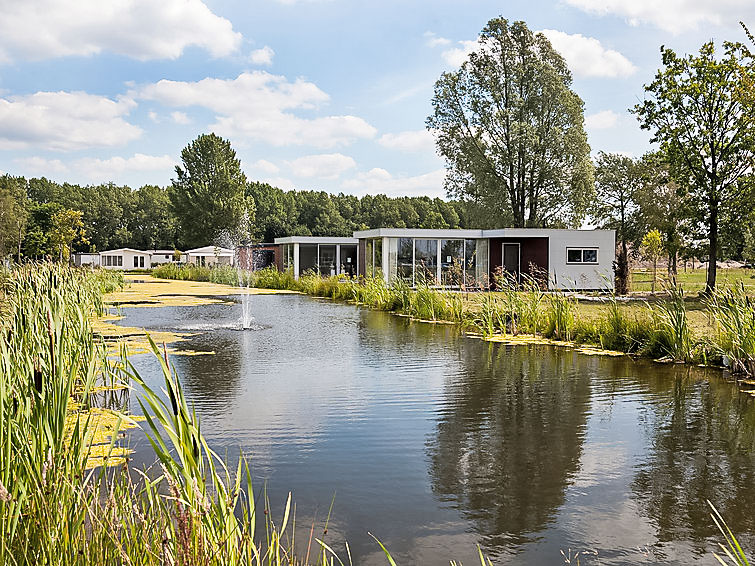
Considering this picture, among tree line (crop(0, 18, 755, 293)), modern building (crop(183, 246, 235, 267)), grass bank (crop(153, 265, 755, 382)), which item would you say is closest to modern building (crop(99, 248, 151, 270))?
tree line (crop(0, 18, 755, 293))

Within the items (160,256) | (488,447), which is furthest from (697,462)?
(160,256)

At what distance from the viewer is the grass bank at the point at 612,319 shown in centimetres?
854

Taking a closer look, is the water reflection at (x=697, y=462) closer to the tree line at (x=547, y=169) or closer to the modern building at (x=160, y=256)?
the tree line at (x=547, y=169)

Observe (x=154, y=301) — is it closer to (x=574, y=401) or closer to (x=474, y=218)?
(x=574, y=401)

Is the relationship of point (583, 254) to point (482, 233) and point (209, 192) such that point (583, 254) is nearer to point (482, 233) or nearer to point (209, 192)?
point (482, 233)

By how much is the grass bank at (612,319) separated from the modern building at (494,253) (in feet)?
20.1

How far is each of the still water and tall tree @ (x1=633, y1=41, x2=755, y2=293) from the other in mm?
13519

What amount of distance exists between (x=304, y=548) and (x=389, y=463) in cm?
146

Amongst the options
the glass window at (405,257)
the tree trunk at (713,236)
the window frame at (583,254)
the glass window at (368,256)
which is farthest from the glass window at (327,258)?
the tree trunk at (713,236)

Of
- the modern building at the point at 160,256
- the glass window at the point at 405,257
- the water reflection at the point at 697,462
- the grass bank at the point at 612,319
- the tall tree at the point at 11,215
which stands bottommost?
the water reflection at the point at 697,462

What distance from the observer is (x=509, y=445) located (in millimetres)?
5312

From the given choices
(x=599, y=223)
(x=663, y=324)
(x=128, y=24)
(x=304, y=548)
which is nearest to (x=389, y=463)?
(x=304, y=548)

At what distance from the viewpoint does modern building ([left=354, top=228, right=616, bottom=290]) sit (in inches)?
1001

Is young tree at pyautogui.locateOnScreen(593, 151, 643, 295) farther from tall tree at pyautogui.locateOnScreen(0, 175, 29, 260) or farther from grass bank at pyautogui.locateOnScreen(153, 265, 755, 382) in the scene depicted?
tall tree at pyautogui.locateOnScreen(0, 175, 29, 260)
